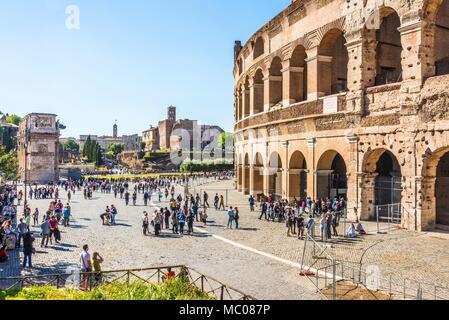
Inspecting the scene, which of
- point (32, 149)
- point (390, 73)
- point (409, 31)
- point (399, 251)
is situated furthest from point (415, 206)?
point (32, 149)

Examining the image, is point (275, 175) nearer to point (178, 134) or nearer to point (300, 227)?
point (300, 227)

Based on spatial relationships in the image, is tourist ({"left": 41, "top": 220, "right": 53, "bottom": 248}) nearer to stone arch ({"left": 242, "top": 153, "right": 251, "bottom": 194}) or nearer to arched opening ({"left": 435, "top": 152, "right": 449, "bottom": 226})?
arched opening ({"left": 435, "top": 152, "right": 449, "bottom": 226})

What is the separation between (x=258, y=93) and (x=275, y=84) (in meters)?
3.50

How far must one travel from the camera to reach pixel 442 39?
21047 mm

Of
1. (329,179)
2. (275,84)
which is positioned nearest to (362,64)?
(329,179)

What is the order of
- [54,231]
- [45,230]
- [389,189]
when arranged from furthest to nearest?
[389,189] → [54,231] → [45,230]

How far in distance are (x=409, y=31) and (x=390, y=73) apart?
5.97 meters

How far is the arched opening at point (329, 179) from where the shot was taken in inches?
897

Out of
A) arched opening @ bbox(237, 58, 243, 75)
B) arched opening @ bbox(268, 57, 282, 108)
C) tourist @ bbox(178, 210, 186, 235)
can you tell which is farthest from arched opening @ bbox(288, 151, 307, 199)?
arched opening @ bbox(237, 58, 243, 75)

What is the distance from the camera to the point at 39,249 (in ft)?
52.3

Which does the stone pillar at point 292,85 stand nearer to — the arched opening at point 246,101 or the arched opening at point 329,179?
the arched opening at point 329,179

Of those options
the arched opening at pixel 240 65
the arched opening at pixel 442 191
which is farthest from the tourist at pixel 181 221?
the arched opening at pixel 240 65
